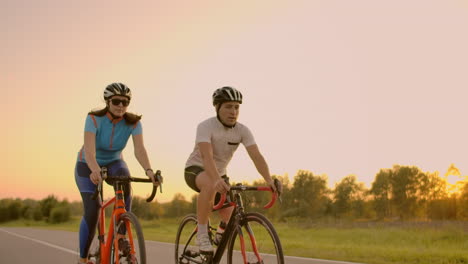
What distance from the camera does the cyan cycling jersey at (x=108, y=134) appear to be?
16.9ft

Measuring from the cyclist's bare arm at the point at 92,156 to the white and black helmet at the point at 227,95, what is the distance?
1289mm

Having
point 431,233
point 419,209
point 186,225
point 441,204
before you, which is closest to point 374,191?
point 419,209

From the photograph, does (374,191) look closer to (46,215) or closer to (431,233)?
(431,233)

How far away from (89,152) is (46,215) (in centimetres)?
8944

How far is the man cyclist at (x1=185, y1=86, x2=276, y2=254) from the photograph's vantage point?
491cm

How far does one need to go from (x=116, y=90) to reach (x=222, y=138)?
116cm

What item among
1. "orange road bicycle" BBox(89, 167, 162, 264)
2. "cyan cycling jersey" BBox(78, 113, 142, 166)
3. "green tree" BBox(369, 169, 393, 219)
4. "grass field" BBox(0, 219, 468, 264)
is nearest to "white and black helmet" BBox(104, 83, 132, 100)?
"cyan cycling jersey" BBox(78, 113, 142, 166)

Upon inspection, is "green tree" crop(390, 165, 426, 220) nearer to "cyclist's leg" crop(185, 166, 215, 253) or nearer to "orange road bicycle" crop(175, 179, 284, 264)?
"cyclist's leg" crop(185, 166, 215, 253)

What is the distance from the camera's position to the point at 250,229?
14.8ft

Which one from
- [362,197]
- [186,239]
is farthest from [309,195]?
[186,239]

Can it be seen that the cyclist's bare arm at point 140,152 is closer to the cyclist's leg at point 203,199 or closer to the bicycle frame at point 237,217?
the cyclist's leg at point 203,199

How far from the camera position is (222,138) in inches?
200

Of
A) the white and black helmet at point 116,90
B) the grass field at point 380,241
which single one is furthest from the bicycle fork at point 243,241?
the grass field at point 380,241

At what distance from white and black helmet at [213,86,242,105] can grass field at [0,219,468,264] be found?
5834mm
